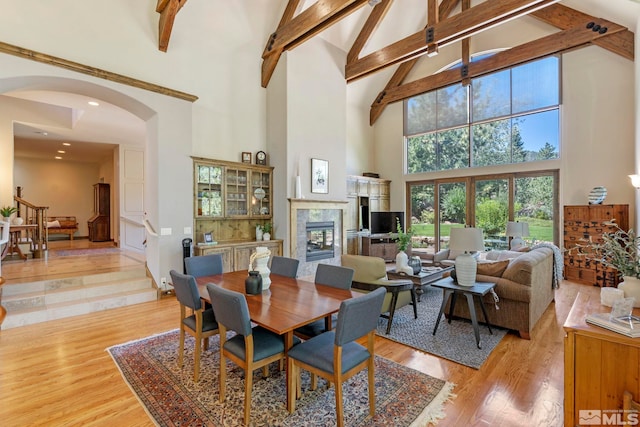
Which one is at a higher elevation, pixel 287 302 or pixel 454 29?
pixel 454 29

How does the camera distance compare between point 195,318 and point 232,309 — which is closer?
point 232,309

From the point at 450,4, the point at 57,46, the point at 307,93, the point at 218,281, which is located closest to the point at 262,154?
the point at 307,93

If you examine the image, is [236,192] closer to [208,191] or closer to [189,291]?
[208,191]

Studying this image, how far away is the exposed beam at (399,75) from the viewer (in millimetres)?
7660

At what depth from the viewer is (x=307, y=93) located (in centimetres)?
653

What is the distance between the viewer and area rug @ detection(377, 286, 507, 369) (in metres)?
2.98

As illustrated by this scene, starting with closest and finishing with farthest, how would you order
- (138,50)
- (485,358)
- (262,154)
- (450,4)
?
(485,358) → (138,50) → (262,154) → (450,4)

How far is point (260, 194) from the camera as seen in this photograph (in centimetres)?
621

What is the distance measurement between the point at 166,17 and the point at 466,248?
17.6ft

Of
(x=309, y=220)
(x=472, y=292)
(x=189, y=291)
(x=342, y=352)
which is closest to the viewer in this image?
(x=342, y=352)

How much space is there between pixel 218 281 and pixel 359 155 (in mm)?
7244

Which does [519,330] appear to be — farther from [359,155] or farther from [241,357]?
[359,155]

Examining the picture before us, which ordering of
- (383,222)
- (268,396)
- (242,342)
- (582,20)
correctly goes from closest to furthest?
(242,342) < (268,396) < (582,20) < (383,222)

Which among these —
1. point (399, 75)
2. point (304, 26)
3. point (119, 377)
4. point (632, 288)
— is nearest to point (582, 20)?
point (399, 75)
